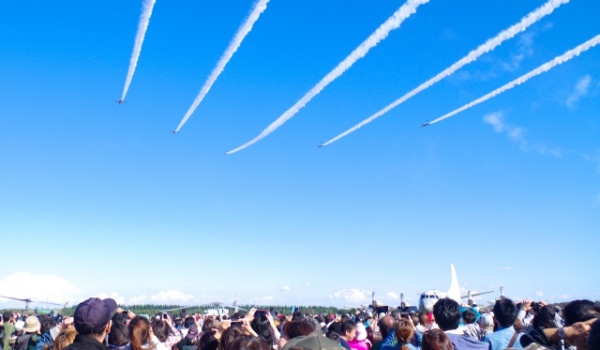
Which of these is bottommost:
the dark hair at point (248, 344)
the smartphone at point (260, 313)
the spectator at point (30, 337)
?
the spectator at point (30, 337)

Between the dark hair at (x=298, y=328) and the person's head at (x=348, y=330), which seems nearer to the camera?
the dark hair at (x=298, y=328)

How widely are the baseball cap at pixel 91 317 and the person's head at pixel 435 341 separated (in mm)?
4143

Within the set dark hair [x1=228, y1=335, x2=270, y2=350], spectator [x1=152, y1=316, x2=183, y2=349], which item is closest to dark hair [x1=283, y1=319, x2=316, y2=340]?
dark hair [x1=228, y1=335, x2=270, y2=350]

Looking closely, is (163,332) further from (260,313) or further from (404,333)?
(404,333)

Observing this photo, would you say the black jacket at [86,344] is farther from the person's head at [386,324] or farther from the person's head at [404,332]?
the person's head at [386,324]

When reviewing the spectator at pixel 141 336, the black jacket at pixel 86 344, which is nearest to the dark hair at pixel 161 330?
the spectator at pixel 141 336

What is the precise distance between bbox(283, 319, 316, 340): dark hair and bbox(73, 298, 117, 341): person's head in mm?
2534

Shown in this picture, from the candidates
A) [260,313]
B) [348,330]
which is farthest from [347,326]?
[260,313]

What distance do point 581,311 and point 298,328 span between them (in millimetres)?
3674

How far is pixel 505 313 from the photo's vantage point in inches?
324

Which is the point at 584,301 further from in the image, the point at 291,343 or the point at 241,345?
the point at 241,345

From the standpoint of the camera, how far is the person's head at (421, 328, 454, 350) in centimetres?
617

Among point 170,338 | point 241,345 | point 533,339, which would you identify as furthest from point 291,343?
point 170,338

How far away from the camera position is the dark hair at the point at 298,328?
278 inches
